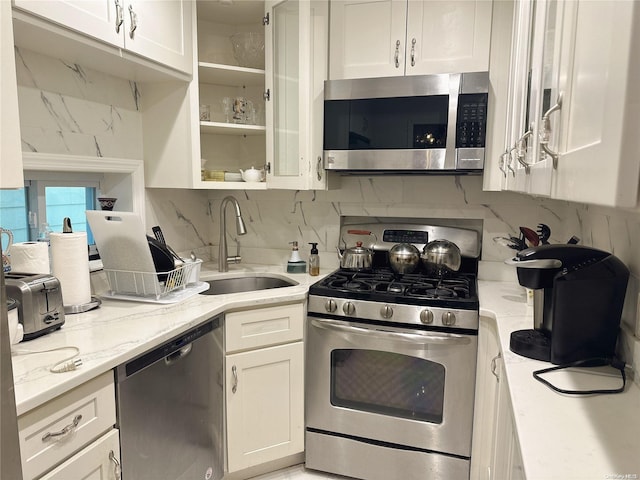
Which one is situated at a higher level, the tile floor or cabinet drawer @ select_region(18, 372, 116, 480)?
cabinet drawer @ select_region(18, 372, 116, 480)

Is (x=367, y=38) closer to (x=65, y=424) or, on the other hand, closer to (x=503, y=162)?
(x=503, y=162)

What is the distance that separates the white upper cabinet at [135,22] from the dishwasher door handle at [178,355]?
45.0 inches

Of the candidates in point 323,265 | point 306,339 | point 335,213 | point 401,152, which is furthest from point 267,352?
point 401,152

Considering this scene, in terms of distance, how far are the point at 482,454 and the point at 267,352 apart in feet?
3.26

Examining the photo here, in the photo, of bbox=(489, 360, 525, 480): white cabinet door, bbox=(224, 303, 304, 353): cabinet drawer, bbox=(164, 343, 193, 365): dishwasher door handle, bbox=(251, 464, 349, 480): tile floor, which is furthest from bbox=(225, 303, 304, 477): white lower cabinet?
bbox=(489, 360, 525, 480): white cabinet door

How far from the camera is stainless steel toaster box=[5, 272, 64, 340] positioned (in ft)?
4.39

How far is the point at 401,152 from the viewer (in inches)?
82.6

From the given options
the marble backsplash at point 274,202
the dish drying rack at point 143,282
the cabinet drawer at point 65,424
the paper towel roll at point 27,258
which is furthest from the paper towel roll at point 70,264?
the cabinet drawer at point 65,424

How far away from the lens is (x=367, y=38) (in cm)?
216

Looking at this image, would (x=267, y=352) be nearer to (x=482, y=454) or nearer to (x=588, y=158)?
(x=482, y=454)

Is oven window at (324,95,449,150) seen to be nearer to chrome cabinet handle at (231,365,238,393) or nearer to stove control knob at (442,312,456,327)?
stove control knob at (442,312,456,327)

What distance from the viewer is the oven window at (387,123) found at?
2049 mm

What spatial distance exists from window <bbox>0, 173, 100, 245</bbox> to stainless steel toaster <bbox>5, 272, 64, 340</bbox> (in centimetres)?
40

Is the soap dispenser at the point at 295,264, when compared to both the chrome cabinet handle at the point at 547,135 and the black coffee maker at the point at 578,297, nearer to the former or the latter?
the black coffee maker at the point at 578,297
